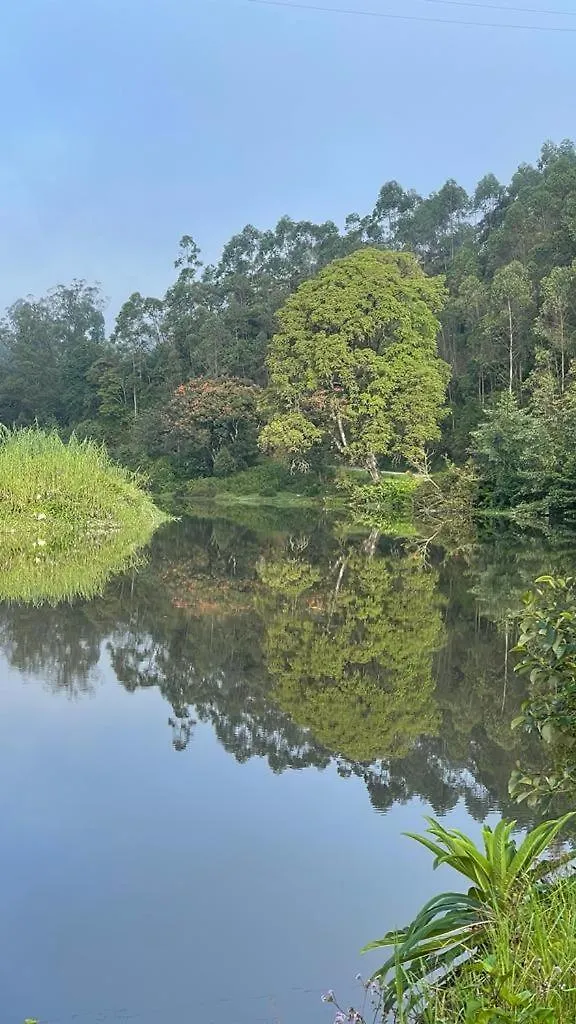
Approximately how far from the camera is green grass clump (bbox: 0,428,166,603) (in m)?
12.2

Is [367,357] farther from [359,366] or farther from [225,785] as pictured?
[225,785]

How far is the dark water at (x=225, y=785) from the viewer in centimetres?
252

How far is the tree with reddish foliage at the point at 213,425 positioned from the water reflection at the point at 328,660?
19.8 m

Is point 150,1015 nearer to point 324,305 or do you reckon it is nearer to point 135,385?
point 324,305

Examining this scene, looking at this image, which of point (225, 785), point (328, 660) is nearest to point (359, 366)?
point (328, 660)

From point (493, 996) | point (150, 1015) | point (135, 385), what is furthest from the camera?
point (135, 385)

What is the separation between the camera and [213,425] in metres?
31.6

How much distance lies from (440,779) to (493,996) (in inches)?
89.7

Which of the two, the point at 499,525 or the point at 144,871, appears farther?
the point at 499,525

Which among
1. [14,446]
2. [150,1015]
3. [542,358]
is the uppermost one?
[542,358]

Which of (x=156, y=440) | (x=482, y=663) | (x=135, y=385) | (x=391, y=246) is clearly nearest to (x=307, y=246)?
(x=391, y=246)

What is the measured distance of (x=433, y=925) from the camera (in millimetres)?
2141

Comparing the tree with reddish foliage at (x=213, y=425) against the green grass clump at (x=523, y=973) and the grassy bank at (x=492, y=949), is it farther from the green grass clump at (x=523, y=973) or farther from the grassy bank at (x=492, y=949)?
the green grass clump at (x=523, y=973)

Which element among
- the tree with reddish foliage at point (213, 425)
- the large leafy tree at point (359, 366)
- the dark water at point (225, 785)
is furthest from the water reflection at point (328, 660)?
the tree with reddish foliage at point (213, 425)
